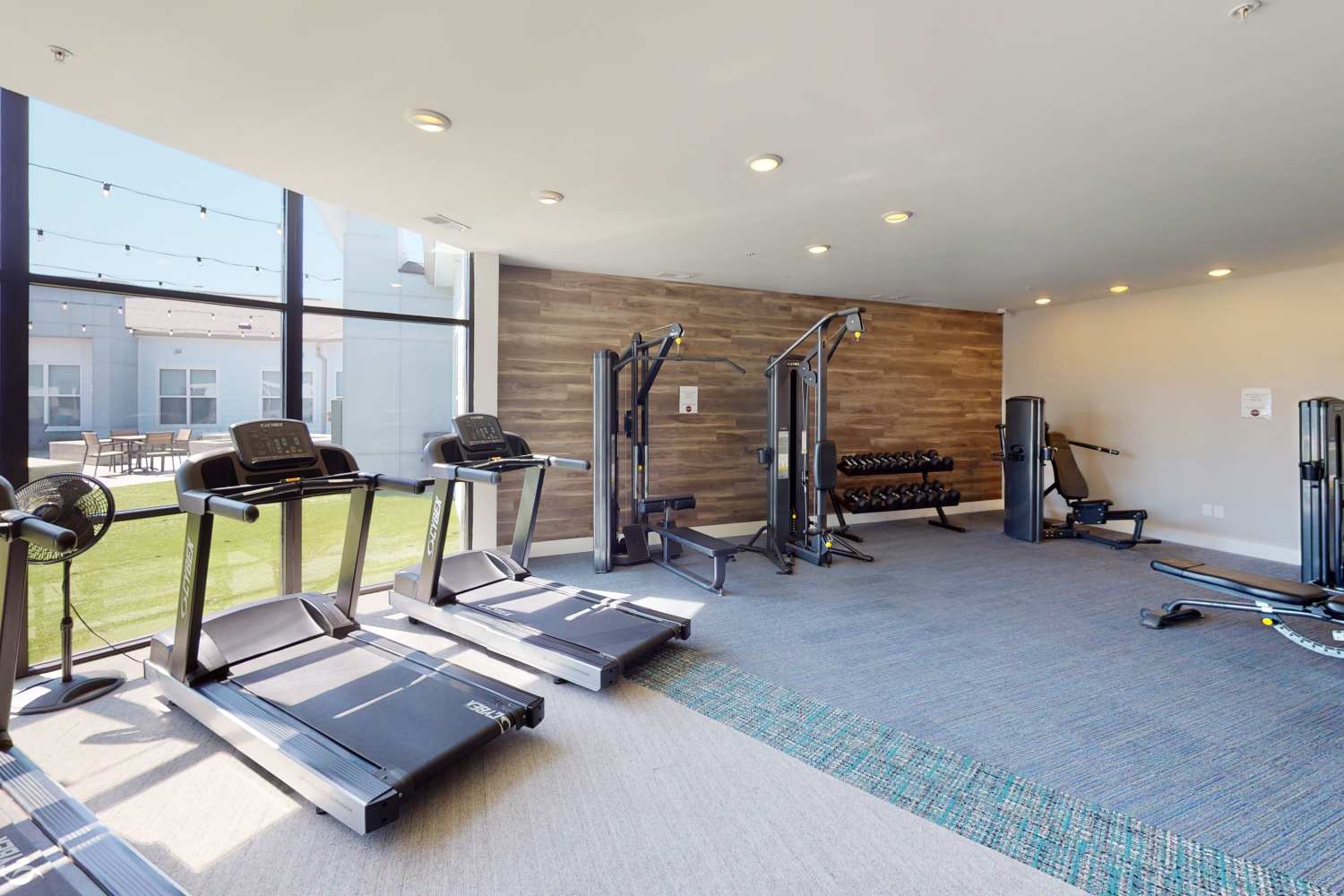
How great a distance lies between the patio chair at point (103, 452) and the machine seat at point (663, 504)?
345 centimetres

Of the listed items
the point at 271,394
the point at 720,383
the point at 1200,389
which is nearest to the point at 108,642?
the point at 271,394

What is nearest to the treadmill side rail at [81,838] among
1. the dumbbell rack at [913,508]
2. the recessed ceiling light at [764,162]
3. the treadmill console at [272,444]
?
the treadmill console at [272,444]

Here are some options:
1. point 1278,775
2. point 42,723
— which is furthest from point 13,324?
point 1278,775

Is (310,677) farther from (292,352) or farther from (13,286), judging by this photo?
(13,286)

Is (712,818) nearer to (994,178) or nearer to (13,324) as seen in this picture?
(994,178)

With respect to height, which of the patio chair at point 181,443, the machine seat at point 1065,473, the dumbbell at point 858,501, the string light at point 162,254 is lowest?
the dumbbell at point 858,501

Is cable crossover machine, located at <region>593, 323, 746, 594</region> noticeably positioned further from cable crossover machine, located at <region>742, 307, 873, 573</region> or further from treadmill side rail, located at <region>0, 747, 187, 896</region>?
treadmill side rail, located at <region>0, 747, 187, 896</region>

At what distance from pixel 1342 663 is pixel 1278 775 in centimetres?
173

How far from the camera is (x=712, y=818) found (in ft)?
6.94

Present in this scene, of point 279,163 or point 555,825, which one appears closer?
point 555,825

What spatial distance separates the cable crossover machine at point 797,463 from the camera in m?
5.33

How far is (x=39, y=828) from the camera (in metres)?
1.79

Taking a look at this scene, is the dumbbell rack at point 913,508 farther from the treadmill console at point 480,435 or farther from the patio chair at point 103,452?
the patio chair at point 103,452

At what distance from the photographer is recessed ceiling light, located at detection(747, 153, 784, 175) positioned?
311cm
